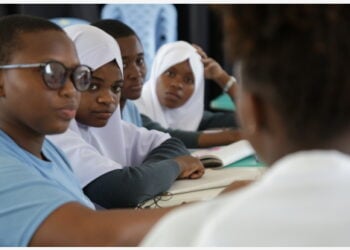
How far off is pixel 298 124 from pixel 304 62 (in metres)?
0.06

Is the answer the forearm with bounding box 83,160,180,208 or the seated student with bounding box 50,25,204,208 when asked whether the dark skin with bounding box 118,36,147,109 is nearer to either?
the seated student with bounding box 50,25,204,208

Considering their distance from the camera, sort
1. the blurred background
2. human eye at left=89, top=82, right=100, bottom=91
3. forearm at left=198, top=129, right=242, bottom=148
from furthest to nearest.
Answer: the blurred background, forearm at left=198, top=129, right=242, bottom=148, human eye at left=89, top=82, right=100, bottom=91

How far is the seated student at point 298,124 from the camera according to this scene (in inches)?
22.9

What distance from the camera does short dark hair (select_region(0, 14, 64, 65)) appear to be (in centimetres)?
119

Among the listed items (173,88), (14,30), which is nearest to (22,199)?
(14,30)

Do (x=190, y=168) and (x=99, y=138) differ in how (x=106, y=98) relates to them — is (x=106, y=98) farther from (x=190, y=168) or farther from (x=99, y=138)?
(x=190, y=168)

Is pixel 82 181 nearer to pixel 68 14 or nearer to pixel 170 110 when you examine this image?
pixel 170 110

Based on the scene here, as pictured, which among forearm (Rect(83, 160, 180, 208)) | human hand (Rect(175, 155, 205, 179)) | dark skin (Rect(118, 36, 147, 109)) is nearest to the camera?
forearm (Rect(83, 160, 180, 208))

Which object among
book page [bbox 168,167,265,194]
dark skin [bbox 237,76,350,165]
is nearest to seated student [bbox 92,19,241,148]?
book page [bbox 168,167,265,194]

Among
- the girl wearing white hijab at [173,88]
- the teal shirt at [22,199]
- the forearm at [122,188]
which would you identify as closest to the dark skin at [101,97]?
the forearm at [122,188]

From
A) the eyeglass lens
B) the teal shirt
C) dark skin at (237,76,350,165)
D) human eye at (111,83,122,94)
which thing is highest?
dark skin at (237,76,350,165)

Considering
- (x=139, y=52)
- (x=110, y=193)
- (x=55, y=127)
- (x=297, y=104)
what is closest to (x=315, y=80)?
(x=297, y=104)

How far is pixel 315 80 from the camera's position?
0.58m

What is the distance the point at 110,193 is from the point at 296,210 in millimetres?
889
